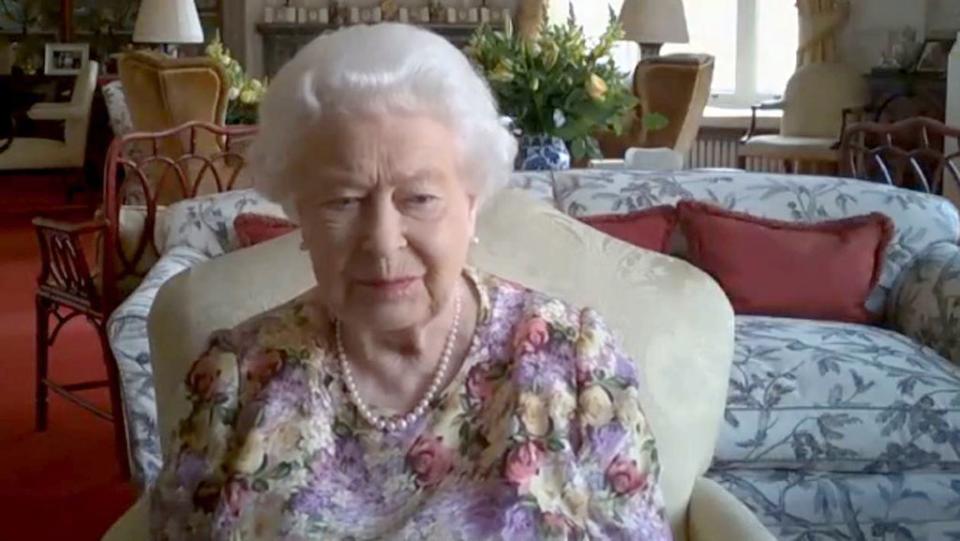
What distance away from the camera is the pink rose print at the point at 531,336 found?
4.89 feet

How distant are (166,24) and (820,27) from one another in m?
3.73

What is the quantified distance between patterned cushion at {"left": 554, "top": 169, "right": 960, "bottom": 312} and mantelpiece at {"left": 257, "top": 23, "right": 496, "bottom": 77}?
22.0 ft

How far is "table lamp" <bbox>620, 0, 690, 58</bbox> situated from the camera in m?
6.38

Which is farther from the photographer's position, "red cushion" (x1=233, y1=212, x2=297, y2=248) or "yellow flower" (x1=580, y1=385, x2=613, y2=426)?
"red cushion" (x1=233, y1=212, x2=297, y2=248)

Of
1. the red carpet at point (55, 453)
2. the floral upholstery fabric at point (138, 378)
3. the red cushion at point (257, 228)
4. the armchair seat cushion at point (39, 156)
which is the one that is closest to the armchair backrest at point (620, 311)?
the floral upholstery fabric at point (138, 378)

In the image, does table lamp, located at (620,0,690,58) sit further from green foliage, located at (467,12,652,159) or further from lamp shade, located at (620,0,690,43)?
green foliage, located at (467,12,652,159)

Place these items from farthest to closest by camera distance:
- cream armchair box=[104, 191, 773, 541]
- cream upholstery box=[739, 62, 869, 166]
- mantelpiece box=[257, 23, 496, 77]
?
1. mantelpiece box=[257, 23, 496, 77]
2. cream upholstery box=[739, 62, 869, 166]
3. cream armchair box=[104, 191, 773, 541]

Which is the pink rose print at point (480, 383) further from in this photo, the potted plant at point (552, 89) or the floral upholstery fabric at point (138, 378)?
the potted plant at point (552, 89)

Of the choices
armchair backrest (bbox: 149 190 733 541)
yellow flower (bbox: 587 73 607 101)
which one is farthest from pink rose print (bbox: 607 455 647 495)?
yellow flower (bbox: 587 73 607 101)

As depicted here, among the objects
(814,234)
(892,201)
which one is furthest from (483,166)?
(892,201)

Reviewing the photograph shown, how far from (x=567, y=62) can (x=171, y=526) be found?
2.27 metres

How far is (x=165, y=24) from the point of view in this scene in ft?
23.9

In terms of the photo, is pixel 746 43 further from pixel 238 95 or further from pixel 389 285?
pixel 389 285

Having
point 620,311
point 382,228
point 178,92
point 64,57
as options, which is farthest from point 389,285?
point 64,57
